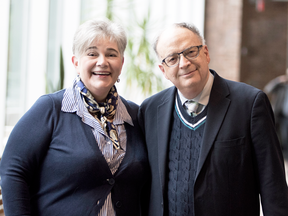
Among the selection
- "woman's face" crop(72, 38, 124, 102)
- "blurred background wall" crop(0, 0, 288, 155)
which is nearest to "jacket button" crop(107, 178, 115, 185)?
"woman's face" crop(72, 38, 124, 102)

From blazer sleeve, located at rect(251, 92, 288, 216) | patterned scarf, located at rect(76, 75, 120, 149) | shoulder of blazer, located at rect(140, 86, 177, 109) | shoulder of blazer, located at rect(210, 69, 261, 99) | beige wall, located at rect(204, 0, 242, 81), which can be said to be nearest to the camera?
blazer sleeve, located at rect(251, 92, 288, 216)

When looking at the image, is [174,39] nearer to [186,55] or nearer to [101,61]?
[186,55]

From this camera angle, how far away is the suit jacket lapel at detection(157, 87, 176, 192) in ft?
5.40

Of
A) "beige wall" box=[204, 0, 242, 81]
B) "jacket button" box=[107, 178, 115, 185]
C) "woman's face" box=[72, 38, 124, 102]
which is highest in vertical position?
"beige wall" box=[204, 0, 242, 81]

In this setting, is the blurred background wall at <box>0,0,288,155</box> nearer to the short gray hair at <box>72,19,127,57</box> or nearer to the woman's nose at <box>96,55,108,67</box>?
the short gray hair at <box>72,19,127,57</box>

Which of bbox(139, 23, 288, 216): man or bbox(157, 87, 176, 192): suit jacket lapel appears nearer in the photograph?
bbox(139, 23, 288, 216): man

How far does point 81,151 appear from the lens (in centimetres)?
153

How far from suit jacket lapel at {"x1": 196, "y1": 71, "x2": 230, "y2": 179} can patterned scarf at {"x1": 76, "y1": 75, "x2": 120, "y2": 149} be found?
486 mm

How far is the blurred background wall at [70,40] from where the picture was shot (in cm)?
333

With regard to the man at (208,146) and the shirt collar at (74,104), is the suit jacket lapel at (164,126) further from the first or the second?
the shirt collar at (74,104)

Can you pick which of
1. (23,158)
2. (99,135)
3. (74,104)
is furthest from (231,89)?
(23,158)

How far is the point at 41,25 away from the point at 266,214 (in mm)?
3306

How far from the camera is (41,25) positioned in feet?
12.0

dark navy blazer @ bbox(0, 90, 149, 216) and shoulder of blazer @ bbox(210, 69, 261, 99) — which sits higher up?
shoulder of blazer @ bbox(210, 69, 261, 99)
